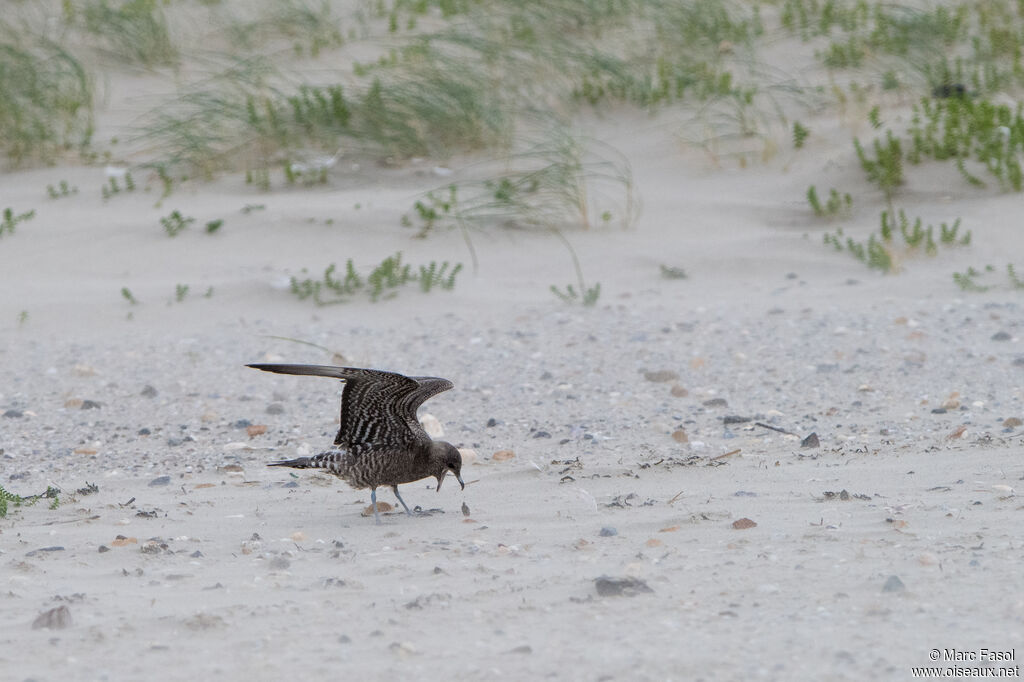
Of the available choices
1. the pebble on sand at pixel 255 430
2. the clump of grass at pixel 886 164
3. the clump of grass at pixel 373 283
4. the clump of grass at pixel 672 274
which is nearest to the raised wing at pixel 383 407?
the pebble on sand at pixel 255 430

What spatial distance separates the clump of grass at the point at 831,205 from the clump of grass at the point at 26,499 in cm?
580

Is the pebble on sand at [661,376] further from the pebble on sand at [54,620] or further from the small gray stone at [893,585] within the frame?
the pebble on sand at [54,620]

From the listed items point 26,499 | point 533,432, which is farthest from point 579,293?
point 26,499

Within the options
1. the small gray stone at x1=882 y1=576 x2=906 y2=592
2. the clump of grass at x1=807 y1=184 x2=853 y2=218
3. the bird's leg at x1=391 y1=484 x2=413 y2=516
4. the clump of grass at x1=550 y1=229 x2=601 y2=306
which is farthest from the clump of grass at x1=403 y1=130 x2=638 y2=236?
the small gray stone at x1=882 y1=576 x2=906 y2=592

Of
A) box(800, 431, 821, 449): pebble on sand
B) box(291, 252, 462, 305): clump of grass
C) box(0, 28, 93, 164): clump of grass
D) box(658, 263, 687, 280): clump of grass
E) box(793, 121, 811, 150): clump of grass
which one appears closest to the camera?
box(800, 431, 821, 449): pebble on sand

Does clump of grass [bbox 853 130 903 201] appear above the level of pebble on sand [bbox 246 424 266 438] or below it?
above

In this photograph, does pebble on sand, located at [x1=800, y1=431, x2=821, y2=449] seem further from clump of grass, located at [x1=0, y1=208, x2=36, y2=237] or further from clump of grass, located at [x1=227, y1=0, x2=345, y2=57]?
clump of grass, located at [x1=227, y1=0, x2=345, y2=57]

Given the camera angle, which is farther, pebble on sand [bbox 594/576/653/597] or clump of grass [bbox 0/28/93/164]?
clump of grass [bbox 0/28/93/164]

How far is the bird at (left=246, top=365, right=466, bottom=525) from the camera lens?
4520 millimetres

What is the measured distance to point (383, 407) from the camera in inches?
179

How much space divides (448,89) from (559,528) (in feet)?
20.4

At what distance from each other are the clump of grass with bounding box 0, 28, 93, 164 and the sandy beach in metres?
0.20

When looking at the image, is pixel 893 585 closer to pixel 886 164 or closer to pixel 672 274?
pixel 672 274

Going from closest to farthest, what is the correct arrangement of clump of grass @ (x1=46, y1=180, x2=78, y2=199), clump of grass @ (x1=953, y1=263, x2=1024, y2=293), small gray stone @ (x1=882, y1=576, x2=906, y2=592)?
small gray stone @ (x1=882, y1=576, x2=906, y2=592), clump of grass @ (x1=953, y1=263, x2=1024, y2=293), clump of grass @ (x1=46, y1=180, x2=78, y2=199)
